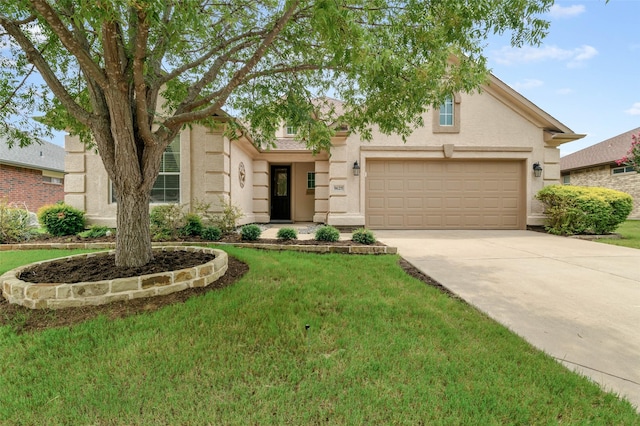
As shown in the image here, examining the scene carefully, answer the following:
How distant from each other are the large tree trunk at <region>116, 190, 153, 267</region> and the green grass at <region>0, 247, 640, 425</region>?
123 cm

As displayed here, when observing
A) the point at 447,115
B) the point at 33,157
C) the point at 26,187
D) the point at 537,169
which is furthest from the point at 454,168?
the point at 33,157

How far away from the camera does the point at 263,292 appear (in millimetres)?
3508

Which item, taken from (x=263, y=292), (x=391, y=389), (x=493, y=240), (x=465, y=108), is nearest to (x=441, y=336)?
(x=391, y=389)

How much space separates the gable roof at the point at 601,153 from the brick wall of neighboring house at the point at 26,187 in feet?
100

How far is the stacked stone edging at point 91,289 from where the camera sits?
3.07 m

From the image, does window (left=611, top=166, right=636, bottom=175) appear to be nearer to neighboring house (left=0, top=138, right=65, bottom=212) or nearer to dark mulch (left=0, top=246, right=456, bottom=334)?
dark mulch (left=0, top=246, right=456, bottom=334)

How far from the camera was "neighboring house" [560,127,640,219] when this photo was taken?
15.0 meters

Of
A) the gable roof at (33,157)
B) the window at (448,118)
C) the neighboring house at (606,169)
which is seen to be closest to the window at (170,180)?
the window at (448,118)

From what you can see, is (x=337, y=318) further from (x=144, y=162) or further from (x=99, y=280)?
(x=144, y=162)

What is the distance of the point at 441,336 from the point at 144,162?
13.7 ft

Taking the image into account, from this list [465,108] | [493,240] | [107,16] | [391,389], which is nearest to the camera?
[391,389]

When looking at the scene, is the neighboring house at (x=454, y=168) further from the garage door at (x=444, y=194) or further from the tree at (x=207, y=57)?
the tree at (x=207, y=57)

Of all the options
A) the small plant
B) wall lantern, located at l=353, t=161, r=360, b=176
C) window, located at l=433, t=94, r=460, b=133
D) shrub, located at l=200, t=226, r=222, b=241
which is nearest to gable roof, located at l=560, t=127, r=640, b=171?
window, located at l=433, t=94, r=460, b=133

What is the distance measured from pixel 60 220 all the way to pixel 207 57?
6.54m
